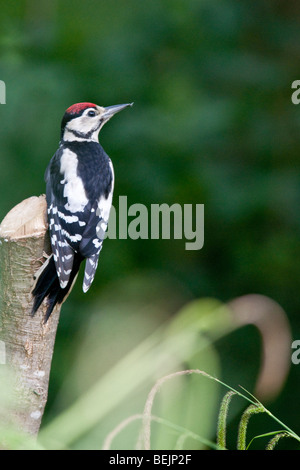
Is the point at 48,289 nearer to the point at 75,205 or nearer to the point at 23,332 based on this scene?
the point at 23,332

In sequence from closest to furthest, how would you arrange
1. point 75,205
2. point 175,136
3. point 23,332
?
point 23,332, point 75,205, point 175,136

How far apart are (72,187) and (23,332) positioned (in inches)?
20.6

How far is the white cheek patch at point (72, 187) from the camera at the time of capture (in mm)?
1871

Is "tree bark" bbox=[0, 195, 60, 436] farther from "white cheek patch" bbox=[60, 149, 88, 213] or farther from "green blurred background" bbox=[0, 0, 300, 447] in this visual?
"green blurred background" bbox=[0, 0, 300, 447]

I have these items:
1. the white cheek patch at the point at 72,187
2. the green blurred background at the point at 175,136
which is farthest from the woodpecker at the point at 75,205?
the green blurred background at the point at 175,136

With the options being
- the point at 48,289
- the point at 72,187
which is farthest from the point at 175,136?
the point at 48,289

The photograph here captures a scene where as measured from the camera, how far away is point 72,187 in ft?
6.29

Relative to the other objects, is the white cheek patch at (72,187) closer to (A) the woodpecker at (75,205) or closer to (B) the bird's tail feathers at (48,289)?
(A) the woodpecker at (75,205)

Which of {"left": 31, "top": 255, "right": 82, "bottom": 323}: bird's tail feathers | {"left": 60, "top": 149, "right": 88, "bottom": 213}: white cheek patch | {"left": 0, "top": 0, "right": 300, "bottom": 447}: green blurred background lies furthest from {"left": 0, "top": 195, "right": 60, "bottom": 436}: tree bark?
{"left": 0, "top": 0, "right": 300, "bottom": 447}: green blurred background

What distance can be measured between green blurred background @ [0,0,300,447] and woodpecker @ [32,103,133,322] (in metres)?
0.77

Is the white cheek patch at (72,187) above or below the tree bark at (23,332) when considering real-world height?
above

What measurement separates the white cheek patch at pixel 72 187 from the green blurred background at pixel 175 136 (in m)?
0.95

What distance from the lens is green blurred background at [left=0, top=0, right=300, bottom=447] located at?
2969 mm

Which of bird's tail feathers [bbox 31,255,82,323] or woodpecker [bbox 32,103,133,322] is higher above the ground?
woodpecker [bbox 32,103,133,322]
